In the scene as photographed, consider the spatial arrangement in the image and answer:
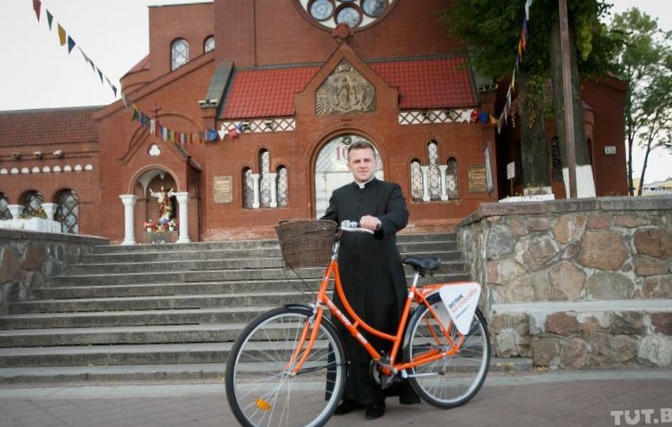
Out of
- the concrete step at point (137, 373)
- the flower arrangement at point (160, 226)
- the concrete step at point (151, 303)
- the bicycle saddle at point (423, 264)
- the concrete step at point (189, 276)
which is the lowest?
the concrete step at point (137, 373)

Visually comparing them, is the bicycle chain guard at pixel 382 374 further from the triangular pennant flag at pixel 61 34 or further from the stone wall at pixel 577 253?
the triangular pennant flag at pixel 61 34

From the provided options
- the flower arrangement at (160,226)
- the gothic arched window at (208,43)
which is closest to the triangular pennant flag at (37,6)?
the flower arrangement at (160,226)

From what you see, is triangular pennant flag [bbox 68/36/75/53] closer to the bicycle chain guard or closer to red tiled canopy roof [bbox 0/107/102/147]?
the bicycle chain guard

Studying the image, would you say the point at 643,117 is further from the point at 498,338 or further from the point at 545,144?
the point at 498,338

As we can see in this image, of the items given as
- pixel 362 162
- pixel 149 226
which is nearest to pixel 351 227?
pixel 362 162

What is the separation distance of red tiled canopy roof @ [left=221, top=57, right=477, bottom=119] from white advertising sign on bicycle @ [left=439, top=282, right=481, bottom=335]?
14.4m

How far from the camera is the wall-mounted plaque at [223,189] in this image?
18594mm

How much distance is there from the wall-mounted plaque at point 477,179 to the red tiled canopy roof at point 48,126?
1570cm

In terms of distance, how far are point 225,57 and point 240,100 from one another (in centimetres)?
261

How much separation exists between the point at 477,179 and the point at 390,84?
434cm

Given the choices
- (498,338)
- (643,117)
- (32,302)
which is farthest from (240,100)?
(643,117)

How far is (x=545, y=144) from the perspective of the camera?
16109mm

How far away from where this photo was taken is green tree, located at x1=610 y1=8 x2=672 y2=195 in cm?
3033

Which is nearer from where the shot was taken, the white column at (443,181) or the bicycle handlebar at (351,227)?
the bicycle handlebar at (351,227)
